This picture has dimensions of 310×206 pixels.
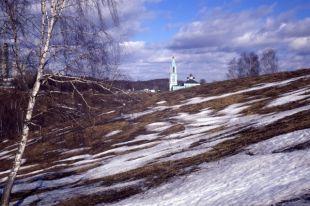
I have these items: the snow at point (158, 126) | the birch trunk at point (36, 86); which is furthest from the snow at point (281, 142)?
the snow at point (158, 126)

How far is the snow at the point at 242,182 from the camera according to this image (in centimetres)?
1089

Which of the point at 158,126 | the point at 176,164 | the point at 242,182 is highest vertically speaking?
the point at 242,182

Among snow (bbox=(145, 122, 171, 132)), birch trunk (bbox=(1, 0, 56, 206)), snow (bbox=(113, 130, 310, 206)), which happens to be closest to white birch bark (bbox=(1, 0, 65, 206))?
birch trunk (bbox=(1, 0, 56, 206))

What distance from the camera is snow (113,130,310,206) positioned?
10891mm

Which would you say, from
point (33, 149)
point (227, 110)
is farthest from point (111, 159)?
point (33, 149)

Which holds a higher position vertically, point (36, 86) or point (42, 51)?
point (42, 51)

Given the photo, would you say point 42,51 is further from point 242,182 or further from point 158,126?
point 158,126

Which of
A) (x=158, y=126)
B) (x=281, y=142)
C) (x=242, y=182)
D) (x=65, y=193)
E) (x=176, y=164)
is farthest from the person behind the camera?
(x=158, y=126)

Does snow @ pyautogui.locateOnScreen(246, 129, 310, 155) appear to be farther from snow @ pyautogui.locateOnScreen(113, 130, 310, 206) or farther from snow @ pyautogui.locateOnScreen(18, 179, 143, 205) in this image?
snow @ pyautogui.locateOnScreen(18, 179, 143, 205)

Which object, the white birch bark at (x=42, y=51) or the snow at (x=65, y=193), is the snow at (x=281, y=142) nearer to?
the snow at (x=65, y=193)

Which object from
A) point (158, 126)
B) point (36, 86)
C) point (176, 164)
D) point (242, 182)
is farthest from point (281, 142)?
A: point (158, 126)

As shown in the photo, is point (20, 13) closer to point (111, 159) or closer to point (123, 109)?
point (123, 109)

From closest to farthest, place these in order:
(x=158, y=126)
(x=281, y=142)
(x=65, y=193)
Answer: (x=281, y=142) < (x=65, y=193) < (x=158, y=126)

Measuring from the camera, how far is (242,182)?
1273 centimetres
